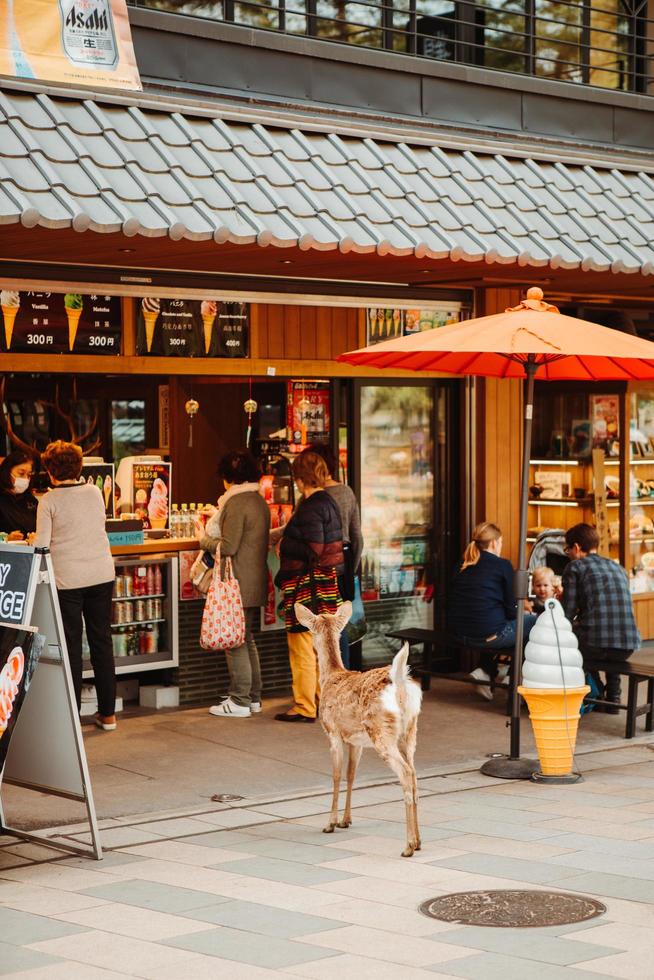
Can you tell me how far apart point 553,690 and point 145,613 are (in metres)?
3.41

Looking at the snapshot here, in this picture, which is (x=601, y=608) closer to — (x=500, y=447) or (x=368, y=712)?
(x=500, y=447)

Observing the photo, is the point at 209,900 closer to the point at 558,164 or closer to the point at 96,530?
the point at 96,530

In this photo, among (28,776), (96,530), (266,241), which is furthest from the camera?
(96,530)

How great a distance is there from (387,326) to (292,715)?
10.7 ft

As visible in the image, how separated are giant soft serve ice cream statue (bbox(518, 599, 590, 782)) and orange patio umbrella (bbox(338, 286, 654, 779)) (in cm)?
20

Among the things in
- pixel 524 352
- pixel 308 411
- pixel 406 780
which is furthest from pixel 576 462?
pixel 406 780

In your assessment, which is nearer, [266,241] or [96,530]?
[266,241]

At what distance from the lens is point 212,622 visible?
10.5 meters

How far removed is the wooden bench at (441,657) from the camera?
11.2 m

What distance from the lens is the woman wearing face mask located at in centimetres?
1020

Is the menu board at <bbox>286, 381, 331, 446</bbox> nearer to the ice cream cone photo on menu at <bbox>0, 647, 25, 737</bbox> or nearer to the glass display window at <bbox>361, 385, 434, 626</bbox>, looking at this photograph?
the glass display window at <bbox>361, 385, 434, 626</bbox>

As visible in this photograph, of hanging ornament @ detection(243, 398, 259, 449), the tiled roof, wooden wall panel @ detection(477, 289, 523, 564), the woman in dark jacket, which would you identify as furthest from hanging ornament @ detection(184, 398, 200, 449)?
wooden wall panel @ detection(477, 289, 523, 564)

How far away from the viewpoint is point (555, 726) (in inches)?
346

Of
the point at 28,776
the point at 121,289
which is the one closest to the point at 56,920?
the point at 28,776
